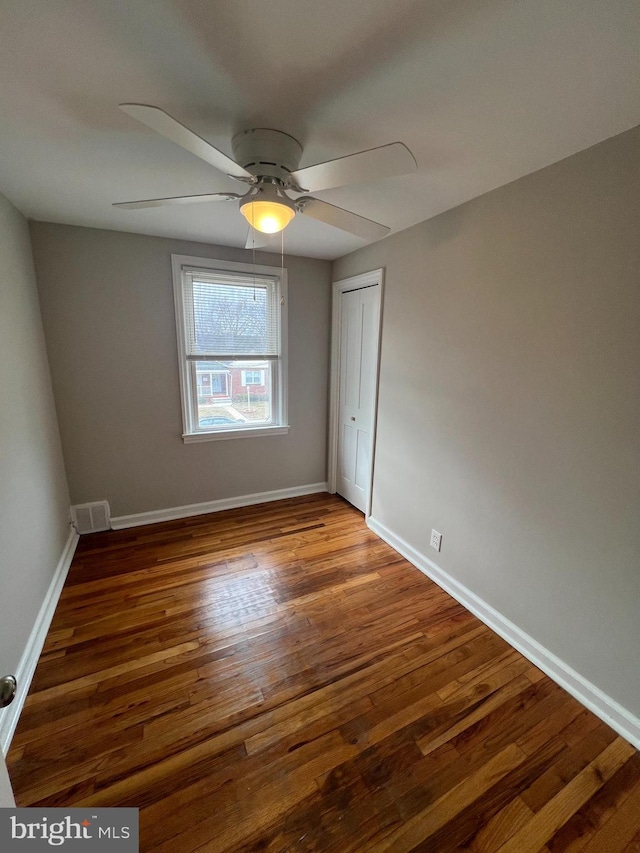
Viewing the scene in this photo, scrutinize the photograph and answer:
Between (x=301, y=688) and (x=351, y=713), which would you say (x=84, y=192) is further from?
(x=351, y=713)

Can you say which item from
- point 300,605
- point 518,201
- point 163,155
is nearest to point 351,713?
point 300,605

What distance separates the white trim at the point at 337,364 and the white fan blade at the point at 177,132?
5.26 feet

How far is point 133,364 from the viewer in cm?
272

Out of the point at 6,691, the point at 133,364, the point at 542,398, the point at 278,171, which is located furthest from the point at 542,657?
the point at 133,364

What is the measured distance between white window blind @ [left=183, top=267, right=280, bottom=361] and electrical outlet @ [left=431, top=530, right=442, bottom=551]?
6.73 feet

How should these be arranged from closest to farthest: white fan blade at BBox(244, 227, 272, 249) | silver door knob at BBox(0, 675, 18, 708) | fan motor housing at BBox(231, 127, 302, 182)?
silver door knob at BBox(0, 675, 18, 708)
fan motor housing at BBox(231, 127, 302, 182)
white fan blade at BBox(244, 227, 272, 249)

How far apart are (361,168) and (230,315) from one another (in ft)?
6.77

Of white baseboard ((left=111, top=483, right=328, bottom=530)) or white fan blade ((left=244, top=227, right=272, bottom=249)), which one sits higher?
white fan blade ((left=244, top=227, right=272, bottom=249))

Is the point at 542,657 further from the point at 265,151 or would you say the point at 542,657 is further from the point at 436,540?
the point at 265,151

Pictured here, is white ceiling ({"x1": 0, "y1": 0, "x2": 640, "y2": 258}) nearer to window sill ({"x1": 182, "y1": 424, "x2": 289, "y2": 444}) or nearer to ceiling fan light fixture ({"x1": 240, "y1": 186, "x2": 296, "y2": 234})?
ceiling fan light fixture ({"x1": 240, "y1": 186, "x2": 296, "y2": 234})

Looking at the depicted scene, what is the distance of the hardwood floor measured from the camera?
3.69 ft

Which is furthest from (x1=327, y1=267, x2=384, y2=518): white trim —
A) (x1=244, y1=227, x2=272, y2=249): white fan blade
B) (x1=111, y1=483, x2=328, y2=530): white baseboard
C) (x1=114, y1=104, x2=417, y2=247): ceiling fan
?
(x1=114, y1=104, x2=417, y2=247): ceiling fan

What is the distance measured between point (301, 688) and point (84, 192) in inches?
112

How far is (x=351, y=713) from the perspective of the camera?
1457mm
